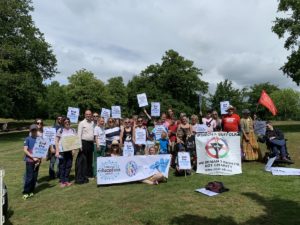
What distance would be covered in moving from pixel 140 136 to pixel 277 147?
15.5 feet

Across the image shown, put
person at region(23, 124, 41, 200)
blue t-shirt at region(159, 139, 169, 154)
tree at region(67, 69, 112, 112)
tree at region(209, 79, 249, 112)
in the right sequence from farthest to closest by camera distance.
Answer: tree at region(67, 69, 112, 112) → tree at region(209, 79, 249, 112) → blue t-shirt at region(159, 139, 169, 154) → person at region(23, 124, 41, 200)

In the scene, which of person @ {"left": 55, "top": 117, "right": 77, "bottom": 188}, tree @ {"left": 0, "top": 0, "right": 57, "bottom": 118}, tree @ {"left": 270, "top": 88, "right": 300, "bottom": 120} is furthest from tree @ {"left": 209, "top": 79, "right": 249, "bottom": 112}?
tree @ {"left": 270, "top": 88, "right": 300, "bottom": 120}

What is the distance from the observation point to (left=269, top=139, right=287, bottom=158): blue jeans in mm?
12750

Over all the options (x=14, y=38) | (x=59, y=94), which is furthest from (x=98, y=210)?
(x=59, y=94)

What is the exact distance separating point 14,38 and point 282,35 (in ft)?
82.1

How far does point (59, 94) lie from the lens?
3423 inches

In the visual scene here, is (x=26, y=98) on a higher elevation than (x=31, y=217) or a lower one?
higher

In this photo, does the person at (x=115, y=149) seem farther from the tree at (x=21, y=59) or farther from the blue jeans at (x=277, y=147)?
the tree at (x=21, y=59)

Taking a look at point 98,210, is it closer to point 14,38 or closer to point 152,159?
point 152,159

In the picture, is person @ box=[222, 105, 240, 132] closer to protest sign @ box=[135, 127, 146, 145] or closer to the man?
protest sign @ box=[135, 127, 146, 145]

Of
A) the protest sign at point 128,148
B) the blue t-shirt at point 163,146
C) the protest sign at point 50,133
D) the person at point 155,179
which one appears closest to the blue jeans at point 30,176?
the protest sign at point 50,133

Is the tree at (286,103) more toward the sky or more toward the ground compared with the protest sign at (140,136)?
more toward the sky

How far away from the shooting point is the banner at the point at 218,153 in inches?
467

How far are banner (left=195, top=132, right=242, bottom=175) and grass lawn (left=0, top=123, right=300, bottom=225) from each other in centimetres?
51
